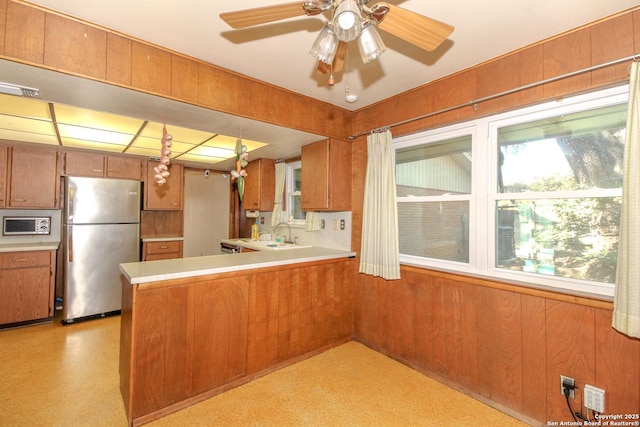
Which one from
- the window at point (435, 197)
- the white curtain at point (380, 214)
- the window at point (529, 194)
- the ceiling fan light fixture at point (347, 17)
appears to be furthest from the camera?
the white curtain at point (380, 214)

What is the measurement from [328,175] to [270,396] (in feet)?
6.66

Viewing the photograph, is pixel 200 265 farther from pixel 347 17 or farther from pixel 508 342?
pixel 508 342

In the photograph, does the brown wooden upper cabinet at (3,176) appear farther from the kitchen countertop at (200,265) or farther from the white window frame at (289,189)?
the white window frame at (289,189)

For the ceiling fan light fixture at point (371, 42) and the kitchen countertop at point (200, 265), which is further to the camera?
the kitchen countertop at point (200, 265)

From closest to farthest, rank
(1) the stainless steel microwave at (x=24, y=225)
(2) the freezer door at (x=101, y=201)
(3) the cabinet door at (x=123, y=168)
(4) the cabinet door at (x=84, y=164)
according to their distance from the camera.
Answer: (2) the freezer door at (x=101, y=201), (1) the stainless steel microwave at (x=24, y=225), (4) the cabinet door at (x=84, y=164), (3) the cabinet door at (x=123, y=168)

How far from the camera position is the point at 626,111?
1624 millimetres

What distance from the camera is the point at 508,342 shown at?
1.97m

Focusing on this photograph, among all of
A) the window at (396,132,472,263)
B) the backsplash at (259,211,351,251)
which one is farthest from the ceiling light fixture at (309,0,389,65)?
the backsplash at (259,211,351,251)

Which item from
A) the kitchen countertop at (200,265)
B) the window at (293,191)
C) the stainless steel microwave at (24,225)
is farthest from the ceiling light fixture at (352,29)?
the stainless steel microwave at (24,225)

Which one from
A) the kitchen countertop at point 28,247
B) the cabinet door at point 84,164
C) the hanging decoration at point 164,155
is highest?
the cabinet door at point 84,164

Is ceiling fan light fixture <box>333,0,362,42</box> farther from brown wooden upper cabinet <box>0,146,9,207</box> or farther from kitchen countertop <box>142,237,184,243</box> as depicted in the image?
brown wooden upper cabinet <box>0,146,9,207</box>

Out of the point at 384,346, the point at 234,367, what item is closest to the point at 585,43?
the point at 384,346

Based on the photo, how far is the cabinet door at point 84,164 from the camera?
3.74m

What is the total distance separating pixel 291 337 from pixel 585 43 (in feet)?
9.77
